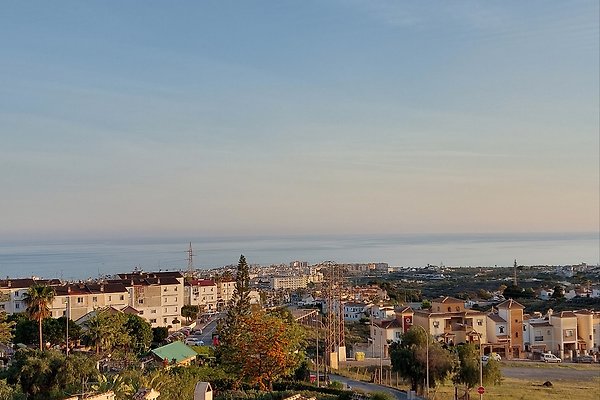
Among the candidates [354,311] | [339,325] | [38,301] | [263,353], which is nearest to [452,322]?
[339,325]

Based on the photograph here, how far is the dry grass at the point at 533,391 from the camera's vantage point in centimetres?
3225

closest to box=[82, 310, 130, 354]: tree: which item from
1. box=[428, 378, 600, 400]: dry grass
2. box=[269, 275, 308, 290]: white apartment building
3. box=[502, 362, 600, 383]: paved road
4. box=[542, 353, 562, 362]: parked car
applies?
box=[428, 378, 600, 400]: dry grass

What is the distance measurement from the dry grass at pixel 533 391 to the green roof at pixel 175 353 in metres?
13.4

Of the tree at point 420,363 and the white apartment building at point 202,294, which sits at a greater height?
the tree at point 420,363

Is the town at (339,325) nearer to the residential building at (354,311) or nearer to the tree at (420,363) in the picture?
the residential building at (354,311)

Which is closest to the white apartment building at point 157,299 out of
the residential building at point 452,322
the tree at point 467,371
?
the residential building at point 452,322

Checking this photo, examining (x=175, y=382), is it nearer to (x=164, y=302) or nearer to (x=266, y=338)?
(x=266, y=338)

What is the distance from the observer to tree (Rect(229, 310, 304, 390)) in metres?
29.6

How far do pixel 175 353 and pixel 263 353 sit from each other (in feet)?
26.7

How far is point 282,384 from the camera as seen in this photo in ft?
102

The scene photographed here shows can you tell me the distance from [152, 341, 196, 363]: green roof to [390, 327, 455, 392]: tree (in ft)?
36.5

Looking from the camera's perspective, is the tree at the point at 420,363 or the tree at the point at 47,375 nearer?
the tree at the point at 47,375

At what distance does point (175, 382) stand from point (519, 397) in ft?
58.3

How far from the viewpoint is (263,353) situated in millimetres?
29734
